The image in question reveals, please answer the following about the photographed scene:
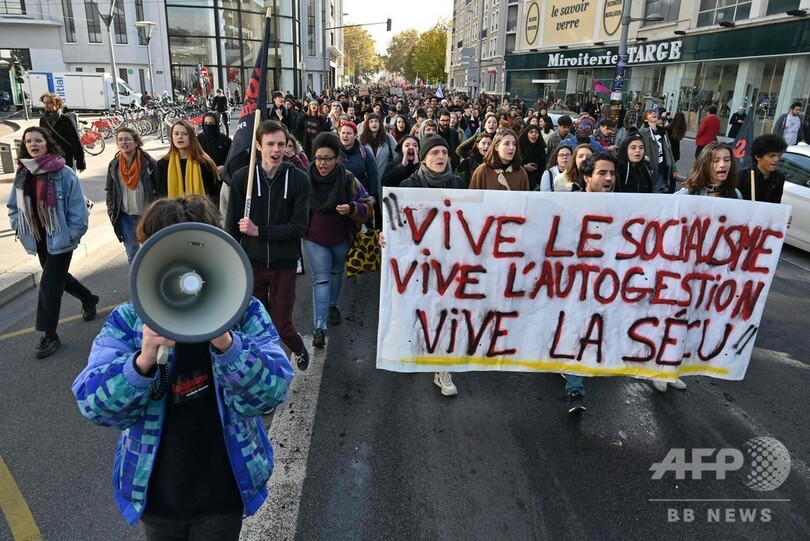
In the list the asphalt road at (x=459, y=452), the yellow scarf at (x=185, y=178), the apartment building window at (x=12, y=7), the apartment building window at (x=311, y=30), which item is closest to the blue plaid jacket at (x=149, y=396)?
the asphalt road at (x=459, y=452)

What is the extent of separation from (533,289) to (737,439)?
165cm

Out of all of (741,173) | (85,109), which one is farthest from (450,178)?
(85,109)

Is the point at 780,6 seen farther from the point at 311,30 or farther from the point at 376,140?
the point at 311,30

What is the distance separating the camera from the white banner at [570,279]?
11.7 ft

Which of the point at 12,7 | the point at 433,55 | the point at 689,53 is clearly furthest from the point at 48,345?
the point at 433,55

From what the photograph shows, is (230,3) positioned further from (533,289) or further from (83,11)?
(533,289)

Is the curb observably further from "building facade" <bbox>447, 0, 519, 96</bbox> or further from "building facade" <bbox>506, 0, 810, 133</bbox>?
"building facade" <bbox>447, 0, 519, 96</bbox>

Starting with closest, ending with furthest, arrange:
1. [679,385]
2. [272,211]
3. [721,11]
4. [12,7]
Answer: [272,211] < [679,385] < [721,11] < [12,7]

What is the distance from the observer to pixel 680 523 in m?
2.99

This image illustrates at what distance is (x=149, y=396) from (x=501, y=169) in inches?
164

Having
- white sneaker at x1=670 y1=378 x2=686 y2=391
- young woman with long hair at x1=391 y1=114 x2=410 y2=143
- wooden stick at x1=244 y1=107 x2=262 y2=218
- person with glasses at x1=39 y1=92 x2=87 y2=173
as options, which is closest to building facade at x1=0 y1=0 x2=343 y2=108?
person with glasses at x1=39 y1=92 x2=87 y2=173

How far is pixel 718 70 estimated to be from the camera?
24.4 meters

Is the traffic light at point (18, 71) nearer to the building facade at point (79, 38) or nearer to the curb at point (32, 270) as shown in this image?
the building facade at point (79, 38)

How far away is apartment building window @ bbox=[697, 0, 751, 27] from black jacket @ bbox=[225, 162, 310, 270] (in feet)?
80.0
